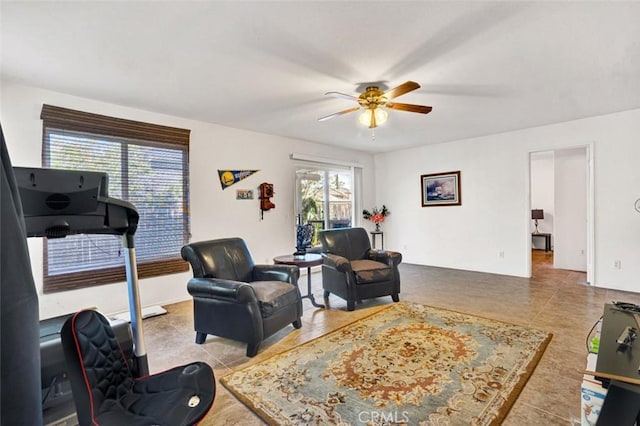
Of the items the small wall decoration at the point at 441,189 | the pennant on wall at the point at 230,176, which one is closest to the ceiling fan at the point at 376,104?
the pennant on wall at the point at 230,176

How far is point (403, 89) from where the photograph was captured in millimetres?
2551

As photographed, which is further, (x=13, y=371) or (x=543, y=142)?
(x=543, y=142)

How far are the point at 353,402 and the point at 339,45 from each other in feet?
8.30

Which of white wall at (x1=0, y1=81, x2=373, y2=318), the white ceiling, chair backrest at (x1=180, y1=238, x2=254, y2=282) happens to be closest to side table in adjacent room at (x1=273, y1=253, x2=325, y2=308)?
chair backrest at (x1=180, y1=238, x2=254, y2=282)

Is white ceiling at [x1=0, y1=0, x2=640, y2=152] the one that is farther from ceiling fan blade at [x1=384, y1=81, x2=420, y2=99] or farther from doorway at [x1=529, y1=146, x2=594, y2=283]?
doorway at [x1=529, y1=146, x2=594, y2=283]

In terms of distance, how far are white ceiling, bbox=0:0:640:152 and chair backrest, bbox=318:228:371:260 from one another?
1.69m

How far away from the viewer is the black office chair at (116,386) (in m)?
1.35

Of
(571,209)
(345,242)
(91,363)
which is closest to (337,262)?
(345,242)

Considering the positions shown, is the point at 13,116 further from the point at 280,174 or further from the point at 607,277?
the point at 607,277

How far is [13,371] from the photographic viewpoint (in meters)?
0.58

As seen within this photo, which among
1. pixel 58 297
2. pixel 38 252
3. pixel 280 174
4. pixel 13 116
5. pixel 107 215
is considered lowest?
pixel 58 297

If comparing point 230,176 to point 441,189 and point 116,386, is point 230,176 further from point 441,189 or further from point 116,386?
point 441,189

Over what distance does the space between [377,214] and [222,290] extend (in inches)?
184

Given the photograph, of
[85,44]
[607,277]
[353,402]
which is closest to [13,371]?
[353,402]
